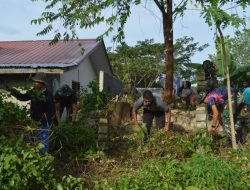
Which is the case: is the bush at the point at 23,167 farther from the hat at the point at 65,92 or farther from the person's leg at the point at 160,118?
the hat at the point at 65,92

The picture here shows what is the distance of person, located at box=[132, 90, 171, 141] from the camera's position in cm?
748

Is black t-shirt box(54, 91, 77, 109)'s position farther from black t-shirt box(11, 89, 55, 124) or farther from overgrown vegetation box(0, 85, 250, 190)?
black t-shirt box(11, 89, 55, 124)

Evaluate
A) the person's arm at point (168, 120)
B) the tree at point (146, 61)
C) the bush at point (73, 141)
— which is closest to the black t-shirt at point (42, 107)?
the bush at point (73, 141)

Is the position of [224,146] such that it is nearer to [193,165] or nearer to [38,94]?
[193,165]

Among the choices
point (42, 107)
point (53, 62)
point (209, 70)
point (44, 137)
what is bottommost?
point (44, 137)

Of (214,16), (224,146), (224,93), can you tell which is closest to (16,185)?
(214,16)

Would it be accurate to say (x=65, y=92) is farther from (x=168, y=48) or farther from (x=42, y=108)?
(x=168, y=48)

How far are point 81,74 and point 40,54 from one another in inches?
121

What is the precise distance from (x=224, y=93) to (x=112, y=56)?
23.5 meters

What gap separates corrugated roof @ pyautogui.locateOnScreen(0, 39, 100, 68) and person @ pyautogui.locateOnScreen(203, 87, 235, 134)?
4164 mm

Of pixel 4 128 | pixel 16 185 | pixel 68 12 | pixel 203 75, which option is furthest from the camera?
pixel 203 75

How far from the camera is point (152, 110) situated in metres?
7.80

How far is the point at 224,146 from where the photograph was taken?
24.9ft

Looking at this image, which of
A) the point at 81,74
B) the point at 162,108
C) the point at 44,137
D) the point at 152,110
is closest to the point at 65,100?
the point at 152,110
